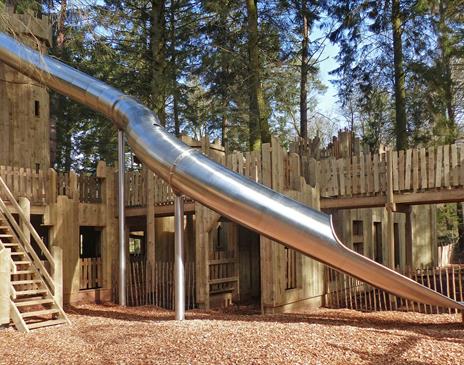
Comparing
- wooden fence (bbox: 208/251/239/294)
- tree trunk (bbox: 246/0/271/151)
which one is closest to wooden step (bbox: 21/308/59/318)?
wooden fence (bbox: 208/251/239/294)

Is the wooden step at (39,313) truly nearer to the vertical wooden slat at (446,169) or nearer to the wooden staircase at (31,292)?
the wooden staircase at (31,292)

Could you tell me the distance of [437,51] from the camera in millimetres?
21484

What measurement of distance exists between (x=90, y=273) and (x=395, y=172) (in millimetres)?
8702

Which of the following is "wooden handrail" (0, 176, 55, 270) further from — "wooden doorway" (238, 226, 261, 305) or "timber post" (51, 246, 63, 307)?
"wooden doorway" (238, 226, 261, 305)

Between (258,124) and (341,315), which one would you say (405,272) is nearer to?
(341,315)

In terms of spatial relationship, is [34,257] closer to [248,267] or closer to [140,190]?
[140,190]

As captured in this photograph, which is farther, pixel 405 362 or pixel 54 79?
pixel 54 79

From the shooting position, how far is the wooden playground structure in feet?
38.4

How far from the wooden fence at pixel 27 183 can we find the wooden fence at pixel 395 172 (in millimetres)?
7179

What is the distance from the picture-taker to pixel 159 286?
14.3 m

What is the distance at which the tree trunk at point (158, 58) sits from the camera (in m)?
19.0

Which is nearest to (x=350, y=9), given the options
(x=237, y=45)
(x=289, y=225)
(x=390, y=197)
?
(x=237, y=45)

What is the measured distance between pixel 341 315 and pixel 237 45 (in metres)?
12.1

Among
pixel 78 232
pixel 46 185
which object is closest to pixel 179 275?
pixel 78 232
